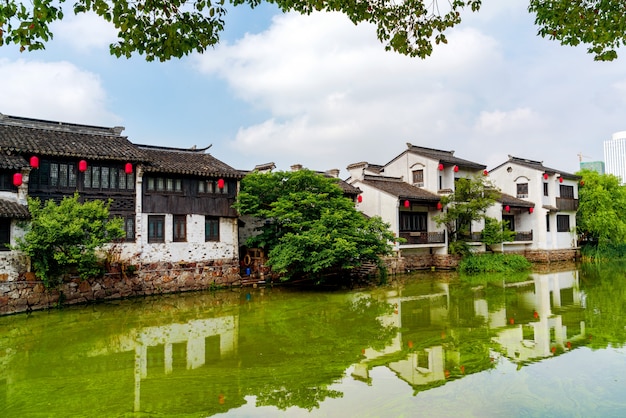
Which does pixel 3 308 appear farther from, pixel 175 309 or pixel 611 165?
pixel 611 165

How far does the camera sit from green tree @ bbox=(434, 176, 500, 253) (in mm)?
20766

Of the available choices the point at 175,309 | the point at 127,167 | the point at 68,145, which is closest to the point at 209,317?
the point at 175,309

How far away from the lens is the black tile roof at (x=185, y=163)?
1487 cm

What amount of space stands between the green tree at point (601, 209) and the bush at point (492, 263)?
769cm

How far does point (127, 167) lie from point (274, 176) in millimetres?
5052

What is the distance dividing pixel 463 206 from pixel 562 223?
10631 mm

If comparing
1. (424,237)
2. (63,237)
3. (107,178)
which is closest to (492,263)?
(424,237)

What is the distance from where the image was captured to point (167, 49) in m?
4.40

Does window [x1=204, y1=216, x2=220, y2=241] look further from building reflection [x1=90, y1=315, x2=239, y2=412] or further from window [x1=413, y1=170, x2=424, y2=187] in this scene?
window [x1=413, y1=170, x2=424, y2=187]

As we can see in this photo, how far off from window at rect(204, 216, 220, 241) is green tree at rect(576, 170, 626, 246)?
23.1 metres

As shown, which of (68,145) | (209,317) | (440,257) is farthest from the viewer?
(440,257)

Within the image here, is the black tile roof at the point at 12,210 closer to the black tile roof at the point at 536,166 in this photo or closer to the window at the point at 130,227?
the window at the point at 130,227

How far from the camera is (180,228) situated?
1558 centimetres

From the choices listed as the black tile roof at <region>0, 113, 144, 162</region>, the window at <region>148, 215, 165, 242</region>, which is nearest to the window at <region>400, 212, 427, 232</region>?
the window at <region>148, 215, 165, 242</region>
